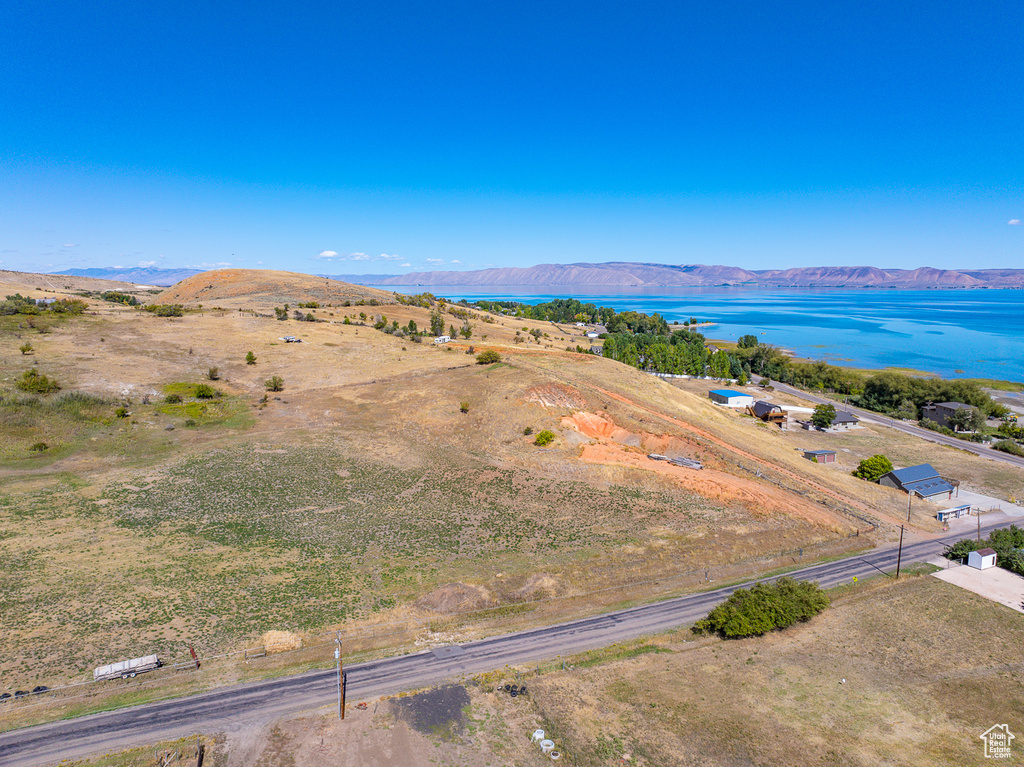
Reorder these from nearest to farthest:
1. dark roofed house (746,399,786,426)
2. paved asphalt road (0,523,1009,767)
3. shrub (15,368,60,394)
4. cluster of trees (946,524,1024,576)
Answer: paved asphalt road (0,523,1009,767), cluster of trees (946,524,1024,576), shrub (15,368,60,394), dark roofed house (746,399,786,426)

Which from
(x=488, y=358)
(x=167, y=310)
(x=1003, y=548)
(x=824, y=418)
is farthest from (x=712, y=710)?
(x=167, y=310)

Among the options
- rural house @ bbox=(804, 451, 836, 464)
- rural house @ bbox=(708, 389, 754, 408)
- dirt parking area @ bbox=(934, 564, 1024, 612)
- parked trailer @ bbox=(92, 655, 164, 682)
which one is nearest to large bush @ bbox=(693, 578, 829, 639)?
dirt parking area @ bbox=(934, 564, 1024, 612)

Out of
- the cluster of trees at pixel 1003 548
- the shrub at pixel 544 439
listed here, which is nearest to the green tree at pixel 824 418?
the cluster of trees at pixel 1003 548

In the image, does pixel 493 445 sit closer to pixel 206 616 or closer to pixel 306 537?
pixel 306 537

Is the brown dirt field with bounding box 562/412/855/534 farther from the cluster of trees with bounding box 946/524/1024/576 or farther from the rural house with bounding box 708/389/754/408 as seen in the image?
the rural house with bounding box 708/389/754/408

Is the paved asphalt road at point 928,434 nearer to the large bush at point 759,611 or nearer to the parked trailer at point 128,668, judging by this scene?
the large bush at point 759,611

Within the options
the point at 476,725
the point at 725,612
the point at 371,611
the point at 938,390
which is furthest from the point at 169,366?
the point at 938,390
